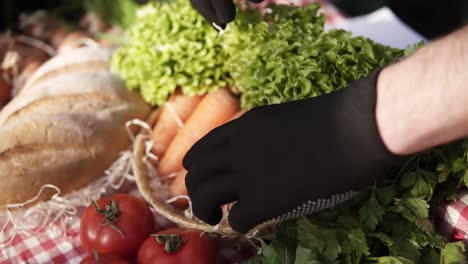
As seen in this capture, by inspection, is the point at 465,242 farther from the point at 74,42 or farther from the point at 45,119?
the point at 74,42

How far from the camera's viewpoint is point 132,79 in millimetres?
1444

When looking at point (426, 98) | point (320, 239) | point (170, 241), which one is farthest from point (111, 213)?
point (426, 98)

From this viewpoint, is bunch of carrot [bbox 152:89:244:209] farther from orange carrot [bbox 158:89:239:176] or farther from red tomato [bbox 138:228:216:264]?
red tomato [bbox 138:228:216:264]

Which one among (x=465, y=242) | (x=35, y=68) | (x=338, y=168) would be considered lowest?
(x=465, y=242)

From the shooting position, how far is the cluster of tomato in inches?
38.7

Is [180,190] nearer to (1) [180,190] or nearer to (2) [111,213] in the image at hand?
(1) [180,190]

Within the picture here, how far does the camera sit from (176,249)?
3.24 feet

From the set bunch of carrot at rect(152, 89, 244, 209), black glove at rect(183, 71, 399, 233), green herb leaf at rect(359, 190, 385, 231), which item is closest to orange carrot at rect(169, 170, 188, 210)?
bunch of carrot at rect(152, 89, 244, 209)

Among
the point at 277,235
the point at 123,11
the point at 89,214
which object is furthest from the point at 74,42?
the point at 277,235

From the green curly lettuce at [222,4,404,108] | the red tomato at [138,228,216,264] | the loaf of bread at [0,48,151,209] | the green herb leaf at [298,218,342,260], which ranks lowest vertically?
the red tomato at [138,228,216,264]

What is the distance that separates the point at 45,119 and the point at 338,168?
2.60ft

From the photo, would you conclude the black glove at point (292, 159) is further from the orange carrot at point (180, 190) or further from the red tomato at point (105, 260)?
the orange carrot at point (180, 190)

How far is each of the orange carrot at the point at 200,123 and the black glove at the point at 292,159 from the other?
398 millimetres

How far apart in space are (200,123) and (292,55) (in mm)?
298
